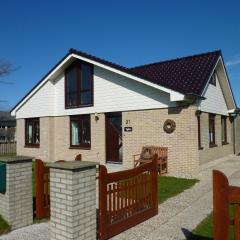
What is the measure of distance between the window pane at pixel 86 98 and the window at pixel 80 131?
725mm

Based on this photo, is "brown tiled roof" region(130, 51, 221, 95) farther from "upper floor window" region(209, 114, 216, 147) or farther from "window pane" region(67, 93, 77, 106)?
"window pane" region(67, 93, 77, 106)

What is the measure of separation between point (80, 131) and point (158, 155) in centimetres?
525

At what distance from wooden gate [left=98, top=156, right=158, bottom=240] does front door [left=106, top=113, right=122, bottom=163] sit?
28.0ft

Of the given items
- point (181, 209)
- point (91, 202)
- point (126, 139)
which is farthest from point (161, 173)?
point (91, 202)

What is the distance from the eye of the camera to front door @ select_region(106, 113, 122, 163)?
15688 mm

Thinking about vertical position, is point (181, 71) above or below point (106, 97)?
above

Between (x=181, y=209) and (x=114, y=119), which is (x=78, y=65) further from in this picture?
(x=181, y=209)

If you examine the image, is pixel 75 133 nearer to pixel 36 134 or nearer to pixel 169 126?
pixel 36 134

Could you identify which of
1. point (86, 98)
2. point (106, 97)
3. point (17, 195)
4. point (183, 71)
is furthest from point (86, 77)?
point (17, 195)

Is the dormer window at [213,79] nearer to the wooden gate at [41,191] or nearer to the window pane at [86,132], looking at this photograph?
the window pane at [86,132]

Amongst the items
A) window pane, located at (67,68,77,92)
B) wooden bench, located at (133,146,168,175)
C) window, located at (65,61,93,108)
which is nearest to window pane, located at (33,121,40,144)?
window, located at (65,61,93,108)

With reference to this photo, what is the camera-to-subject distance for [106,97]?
51.5 feet

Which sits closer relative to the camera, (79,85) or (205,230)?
(205,230)

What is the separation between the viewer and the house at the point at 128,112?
13.3 meters
